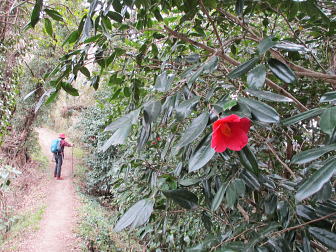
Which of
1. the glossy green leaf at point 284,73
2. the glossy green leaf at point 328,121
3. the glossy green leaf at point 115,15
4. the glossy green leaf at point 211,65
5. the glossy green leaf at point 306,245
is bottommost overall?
the glossy green leaf at point 306,245

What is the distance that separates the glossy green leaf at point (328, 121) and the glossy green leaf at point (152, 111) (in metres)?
0.35

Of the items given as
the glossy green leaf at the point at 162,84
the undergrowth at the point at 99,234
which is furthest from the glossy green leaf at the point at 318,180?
the undergrowth at the point at 99,234

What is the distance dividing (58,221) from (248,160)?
→ 16.9ft

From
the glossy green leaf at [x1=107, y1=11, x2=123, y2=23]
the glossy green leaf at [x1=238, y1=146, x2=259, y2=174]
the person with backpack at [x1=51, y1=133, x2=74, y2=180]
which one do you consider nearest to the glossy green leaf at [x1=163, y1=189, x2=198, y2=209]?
the glossy green leaf at [x1=238, y1=146, x2=259, y2=174]

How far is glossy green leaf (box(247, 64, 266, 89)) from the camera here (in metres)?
0.60

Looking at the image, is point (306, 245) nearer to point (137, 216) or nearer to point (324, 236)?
point (324, 236)

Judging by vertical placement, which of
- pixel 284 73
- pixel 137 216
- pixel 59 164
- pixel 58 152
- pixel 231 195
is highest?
pixel 284 73

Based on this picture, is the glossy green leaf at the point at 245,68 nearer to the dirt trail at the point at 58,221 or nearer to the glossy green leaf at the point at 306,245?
the glossy green leaf at the point at 306,245

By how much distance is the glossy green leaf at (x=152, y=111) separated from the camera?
2.02 ft

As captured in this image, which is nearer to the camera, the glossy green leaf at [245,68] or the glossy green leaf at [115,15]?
the glossy green leaf at [245,68]

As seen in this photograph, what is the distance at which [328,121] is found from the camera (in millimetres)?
497

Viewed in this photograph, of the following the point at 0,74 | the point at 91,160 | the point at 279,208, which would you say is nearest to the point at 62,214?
the point at 91,160

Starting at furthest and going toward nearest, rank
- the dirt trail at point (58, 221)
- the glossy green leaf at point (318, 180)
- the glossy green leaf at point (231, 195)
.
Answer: the dirt trail at point (58, 221), the glossy green leaf at point (231, 195), the glossy green leaf at point (318, 180)

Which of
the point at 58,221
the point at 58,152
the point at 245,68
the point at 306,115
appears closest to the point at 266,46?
the point at 245,68
